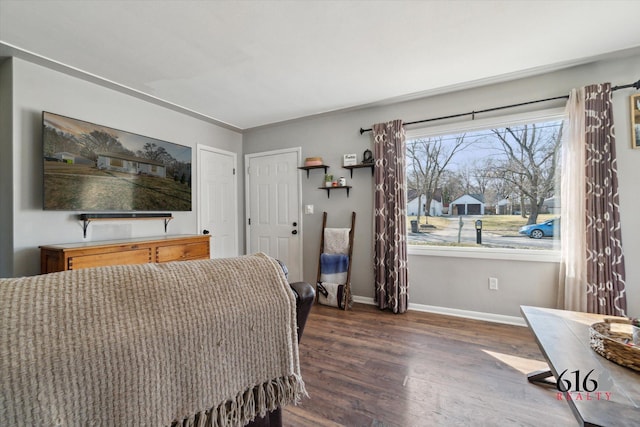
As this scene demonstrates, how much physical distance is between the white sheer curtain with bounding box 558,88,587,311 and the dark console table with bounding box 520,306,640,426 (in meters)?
1.22

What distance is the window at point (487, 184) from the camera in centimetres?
282

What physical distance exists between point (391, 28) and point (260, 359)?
2.27 metres

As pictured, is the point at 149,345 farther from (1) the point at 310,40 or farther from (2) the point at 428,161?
(2) the point at 428,161

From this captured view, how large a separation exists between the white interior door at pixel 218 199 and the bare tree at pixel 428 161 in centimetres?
265

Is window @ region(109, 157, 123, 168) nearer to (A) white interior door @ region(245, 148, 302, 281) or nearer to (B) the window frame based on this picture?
(A) white interior door @ region(245, 148, 302, 281)

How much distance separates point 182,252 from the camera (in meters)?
3.08

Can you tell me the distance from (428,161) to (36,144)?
3.88m

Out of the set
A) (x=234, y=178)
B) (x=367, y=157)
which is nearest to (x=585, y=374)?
(x=367, y=157)

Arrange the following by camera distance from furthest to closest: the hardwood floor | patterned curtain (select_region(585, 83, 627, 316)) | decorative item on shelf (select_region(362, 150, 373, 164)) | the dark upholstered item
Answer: decorative item on shelf (select_region(362, 150, 373, 164)), patterned curtain (select_region(585, 83, 627, 316)), the hardwood floor, the dark upholstered item

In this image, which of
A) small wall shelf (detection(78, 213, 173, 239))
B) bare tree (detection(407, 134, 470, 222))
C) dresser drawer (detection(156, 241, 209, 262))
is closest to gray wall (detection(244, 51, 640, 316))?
bare tree (detection(407, 134, 470, 222))

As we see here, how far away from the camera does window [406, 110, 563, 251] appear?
9.25ft

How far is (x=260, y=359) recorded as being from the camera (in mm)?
840

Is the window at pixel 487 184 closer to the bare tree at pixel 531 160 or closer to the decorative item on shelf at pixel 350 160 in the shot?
the bare tree at pixel 531 160

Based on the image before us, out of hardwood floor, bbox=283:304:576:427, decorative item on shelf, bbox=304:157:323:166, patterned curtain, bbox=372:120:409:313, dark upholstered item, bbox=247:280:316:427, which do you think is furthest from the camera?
decorative item on shelf, bbox=304:157:323:166
